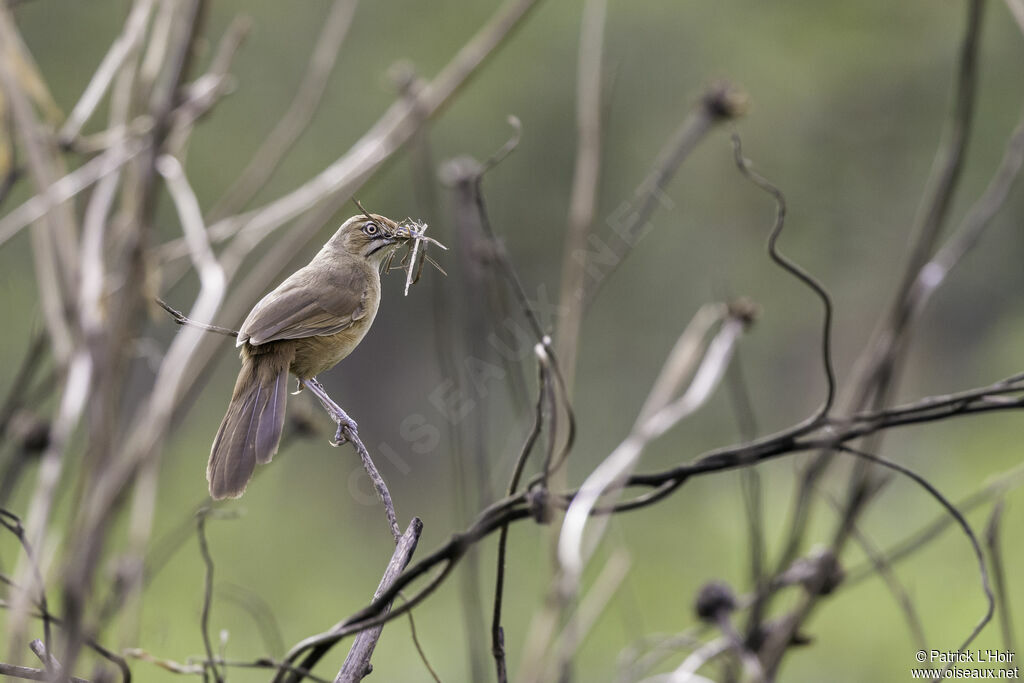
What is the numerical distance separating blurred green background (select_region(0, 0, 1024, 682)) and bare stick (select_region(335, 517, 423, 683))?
13.1 ft

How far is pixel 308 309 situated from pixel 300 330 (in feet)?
0.13

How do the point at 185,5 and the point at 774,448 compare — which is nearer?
the point at 185,5

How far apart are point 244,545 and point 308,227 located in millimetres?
5472

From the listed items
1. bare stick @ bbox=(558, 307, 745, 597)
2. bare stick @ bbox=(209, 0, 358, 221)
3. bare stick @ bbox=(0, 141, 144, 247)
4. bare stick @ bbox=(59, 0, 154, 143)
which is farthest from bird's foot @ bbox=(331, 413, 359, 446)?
bare stick @ bbox=(59, 0, 154, 143)

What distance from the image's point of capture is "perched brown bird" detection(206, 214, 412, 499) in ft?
3.30

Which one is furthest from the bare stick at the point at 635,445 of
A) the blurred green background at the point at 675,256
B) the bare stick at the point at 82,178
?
the blurred green background at the point at 675,256

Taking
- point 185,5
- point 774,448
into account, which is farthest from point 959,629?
point 185,5

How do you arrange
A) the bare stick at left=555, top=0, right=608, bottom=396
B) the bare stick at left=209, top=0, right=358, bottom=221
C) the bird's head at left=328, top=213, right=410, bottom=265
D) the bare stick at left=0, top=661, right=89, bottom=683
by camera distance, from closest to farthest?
the bare stick at left=0, top=661, right=89, bottom=683 < the bird's head at left=328, top=213, right=410, bottom=265 < the bare stick at left=555, top=0, right=608, bottom=396 < the bare stick at left=209, top=0, right=358, bottom=221

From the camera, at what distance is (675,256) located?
728 cm

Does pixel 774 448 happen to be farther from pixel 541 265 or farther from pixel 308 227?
pixel 541 265

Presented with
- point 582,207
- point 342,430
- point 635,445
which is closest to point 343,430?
point 342,430

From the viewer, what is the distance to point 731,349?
63.0 inches

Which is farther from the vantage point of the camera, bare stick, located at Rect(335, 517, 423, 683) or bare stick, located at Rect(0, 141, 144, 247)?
bare stick, located at Rect(0, 141, 144, 247)

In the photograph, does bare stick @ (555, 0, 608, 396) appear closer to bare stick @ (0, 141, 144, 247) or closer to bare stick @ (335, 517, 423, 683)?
bare stick @ (335, 517, 423, 683)
